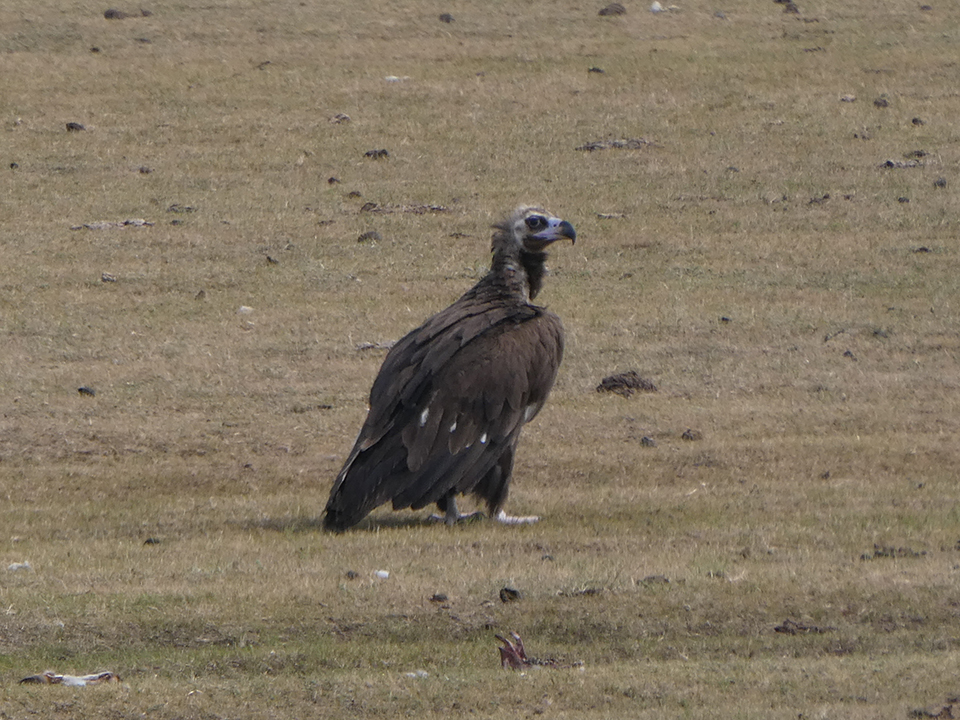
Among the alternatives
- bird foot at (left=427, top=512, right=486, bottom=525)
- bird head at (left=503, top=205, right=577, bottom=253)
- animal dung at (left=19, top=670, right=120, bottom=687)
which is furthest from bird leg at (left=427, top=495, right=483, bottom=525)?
animal dung at (left=19, top=670, right=120, bottom=687)

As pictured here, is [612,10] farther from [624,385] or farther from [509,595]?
[509,595]

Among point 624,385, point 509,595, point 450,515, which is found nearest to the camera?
point 509,595

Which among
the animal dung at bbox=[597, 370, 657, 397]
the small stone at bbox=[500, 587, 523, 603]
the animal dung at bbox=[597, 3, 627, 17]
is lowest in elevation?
the animal dung at bbox=[597, 370, 657, 397]

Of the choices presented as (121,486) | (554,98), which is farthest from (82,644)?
(554,98)

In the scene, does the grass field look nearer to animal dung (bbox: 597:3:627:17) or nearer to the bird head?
animal dung (bbox: 597:3:627:17)

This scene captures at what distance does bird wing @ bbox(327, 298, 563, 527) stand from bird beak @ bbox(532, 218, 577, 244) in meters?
0.91

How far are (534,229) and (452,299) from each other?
6850mm

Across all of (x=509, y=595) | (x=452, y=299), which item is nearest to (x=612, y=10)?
(x=452, y=299)

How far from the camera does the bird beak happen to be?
1348 centimetres

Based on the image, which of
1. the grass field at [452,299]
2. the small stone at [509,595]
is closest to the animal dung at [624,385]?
the grass field at [452,299]

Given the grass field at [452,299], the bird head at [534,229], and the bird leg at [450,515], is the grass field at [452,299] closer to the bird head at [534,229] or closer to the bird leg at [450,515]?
the bird leg at [450,515]

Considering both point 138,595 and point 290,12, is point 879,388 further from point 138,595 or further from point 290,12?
point 290,12

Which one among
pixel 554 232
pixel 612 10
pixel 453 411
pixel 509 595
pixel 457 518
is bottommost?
pixel 457 518

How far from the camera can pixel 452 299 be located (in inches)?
799
